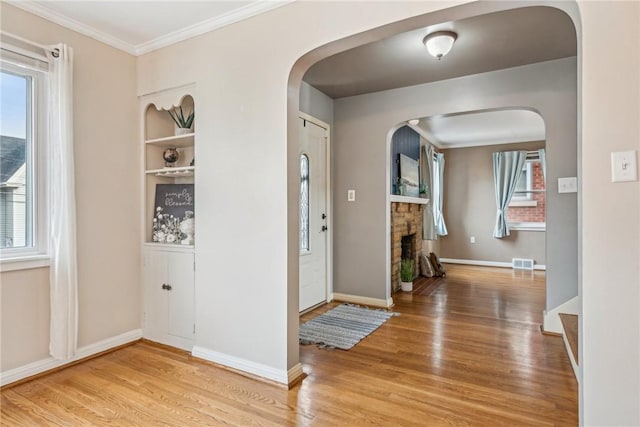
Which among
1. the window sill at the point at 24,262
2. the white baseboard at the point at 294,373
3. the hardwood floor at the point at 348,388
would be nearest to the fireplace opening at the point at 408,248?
the hardwood floor at the point at 348,388

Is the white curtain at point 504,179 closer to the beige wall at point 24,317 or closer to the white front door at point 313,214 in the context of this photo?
the white front door at point 313,214

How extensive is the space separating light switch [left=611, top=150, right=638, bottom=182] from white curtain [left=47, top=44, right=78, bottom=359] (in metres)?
3.17

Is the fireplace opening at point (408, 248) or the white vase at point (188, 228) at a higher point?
the white vase at point (188, 228)

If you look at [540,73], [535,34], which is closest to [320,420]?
[535,34]

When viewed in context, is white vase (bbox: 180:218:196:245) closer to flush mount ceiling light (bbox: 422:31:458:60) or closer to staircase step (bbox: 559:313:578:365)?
flush mount ceiling light (bbox: 422:31:458:60)

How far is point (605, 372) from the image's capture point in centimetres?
140

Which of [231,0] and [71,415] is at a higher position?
[231,0]

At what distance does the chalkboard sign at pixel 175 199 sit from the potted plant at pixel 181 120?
468mm

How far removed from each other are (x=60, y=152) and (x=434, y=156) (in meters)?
5.95

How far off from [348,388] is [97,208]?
2345 mm

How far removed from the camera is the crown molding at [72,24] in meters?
2.31

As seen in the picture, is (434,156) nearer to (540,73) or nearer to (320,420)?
(540,73)

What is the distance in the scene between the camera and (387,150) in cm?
404

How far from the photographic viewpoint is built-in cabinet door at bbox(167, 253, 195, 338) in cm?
273
